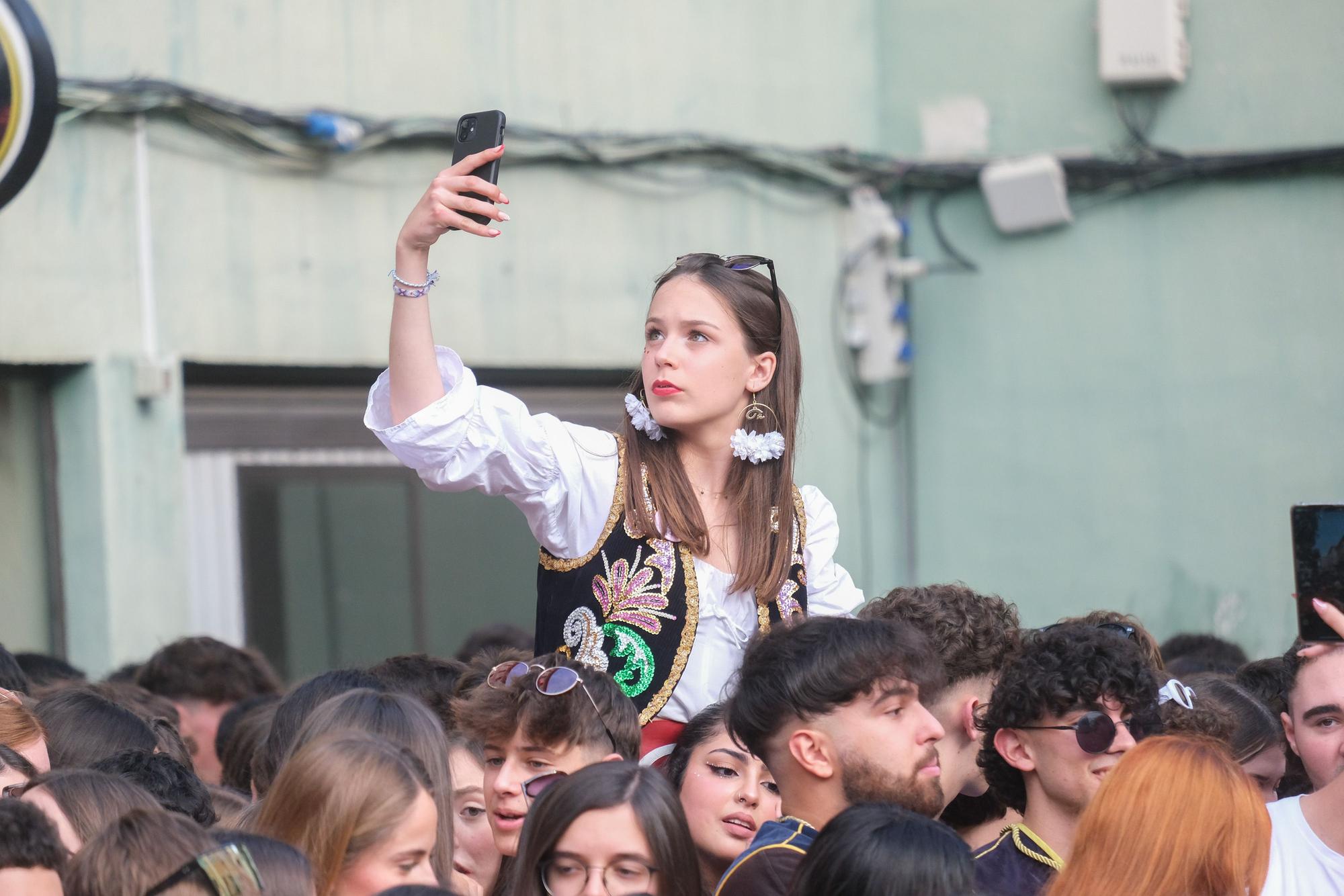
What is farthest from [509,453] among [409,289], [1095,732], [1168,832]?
[1168,832]

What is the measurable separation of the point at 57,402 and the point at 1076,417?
170 inches

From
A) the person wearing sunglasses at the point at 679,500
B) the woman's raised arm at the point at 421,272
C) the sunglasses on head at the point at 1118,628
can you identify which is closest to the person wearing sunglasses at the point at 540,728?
the person wearing sunglasses at the point at 679,500

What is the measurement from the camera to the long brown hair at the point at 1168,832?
2666 millimetres

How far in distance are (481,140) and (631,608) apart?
93cm

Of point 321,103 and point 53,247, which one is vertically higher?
point 321,103

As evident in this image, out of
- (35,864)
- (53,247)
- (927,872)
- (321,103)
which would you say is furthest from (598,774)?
(321,103)

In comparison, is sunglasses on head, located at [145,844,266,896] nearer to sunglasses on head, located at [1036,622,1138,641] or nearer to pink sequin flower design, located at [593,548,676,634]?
pink sequin flower design, located at [593,548,676,634]

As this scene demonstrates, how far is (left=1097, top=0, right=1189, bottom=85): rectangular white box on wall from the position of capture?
7750 millimetres

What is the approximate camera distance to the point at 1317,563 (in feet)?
10.5

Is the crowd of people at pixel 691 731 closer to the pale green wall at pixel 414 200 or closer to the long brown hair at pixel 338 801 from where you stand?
the long brown hair at pixel 338 801

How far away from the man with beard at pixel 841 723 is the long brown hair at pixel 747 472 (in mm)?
509

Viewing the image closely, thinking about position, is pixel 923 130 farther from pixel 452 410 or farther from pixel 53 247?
A: pixel 452 410

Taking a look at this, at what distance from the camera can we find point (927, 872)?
2.51m

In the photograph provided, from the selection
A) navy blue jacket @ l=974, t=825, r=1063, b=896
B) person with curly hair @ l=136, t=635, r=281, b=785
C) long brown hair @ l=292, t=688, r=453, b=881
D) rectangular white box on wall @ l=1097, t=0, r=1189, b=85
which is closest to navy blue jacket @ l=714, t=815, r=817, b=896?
navy blue jacket @ l=974, t=825, r=1063, b=896
